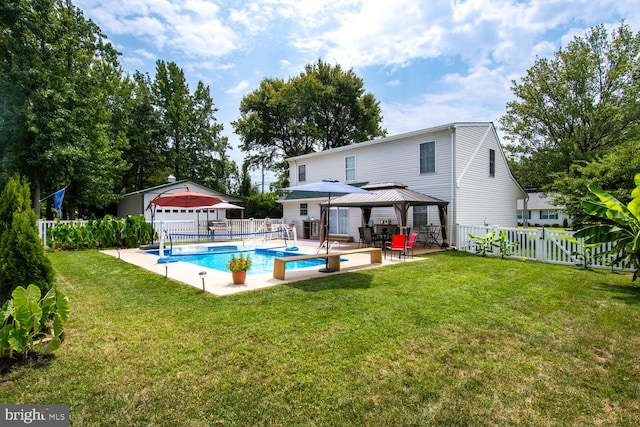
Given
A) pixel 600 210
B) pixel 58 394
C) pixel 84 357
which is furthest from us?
pixel 600 210

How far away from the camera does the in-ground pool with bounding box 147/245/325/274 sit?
10.8 meters

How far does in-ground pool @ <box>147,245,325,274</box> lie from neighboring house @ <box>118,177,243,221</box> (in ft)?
21.0

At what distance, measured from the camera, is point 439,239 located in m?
14.7

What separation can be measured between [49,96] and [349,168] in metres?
17.5

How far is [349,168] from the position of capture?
18938 millimetres

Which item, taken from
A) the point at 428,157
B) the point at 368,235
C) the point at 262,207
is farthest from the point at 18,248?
the point at 262,207

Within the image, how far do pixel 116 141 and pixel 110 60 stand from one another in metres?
6.65

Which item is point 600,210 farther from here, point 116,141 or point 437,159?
point 116,141

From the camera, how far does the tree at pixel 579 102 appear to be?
2059cm

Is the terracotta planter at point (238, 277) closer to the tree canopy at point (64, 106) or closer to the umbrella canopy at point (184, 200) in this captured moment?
the umbrella canopy at point (184, 200)

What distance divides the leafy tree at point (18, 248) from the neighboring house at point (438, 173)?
13.9 meters

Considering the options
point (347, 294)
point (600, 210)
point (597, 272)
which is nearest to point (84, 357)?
point (347, 294)

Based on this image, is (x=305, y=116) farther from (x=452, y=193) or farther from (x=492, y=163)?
(x=452, y=193)

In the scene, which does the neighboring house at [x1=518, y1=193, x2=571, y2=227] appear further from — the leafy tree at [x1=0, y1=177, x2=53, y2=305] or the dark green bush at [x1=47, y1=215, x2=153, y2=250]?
the leafy tree at [x1=0, y1=177, x2=53, y2=305]
